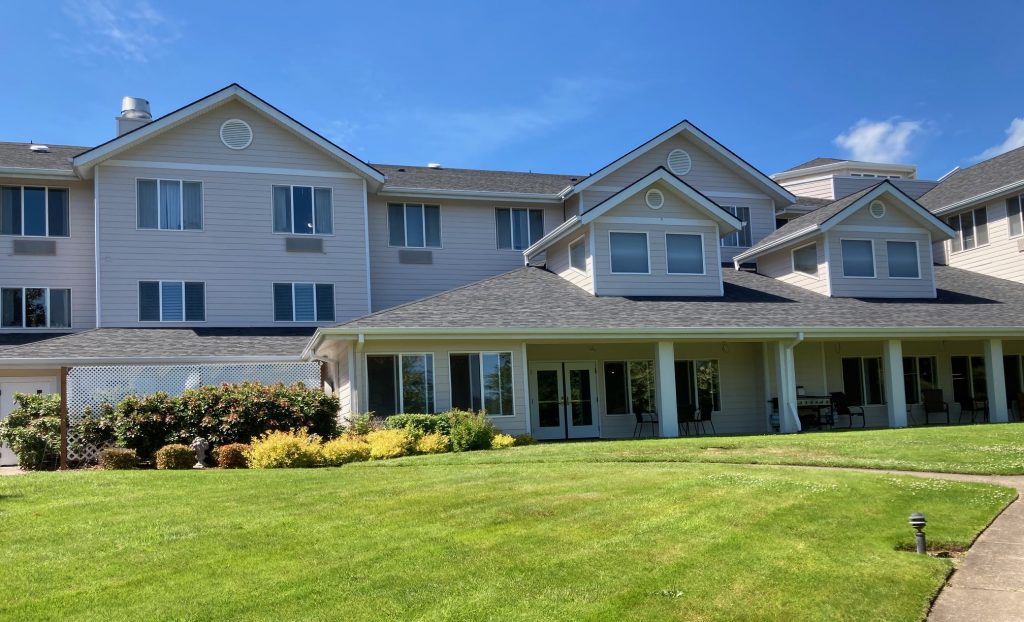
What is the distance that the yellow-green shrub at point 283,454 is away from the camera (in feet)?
51.0

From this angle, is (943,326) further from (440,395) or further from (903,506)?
(903,506)

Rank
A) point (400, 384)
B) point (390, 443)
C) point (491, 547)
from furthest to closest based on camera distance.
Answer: point (400, 384) < point (390, 443) < point (491, 547)

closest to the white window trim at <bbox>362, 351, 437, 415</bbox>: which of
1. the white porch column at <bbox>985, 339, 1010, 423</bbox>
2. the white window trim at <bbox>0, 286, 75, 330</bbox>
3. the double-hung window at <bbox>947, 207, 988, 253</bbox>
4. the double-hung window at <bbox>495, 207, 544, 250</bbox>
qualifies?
the double-hung window at <bbox>495, 207, 544, 250</bbox>

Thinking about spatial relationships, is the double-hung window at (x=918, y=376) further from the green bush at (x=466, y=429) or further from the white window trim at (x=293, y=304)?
the white window trim at (x=293, y=304)

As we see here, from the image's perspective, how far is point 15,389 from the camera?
70.8 feet

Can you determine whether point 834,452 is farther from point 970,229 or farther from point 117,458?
point 970,229

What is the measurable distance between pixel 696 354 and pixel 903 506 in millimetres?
15026

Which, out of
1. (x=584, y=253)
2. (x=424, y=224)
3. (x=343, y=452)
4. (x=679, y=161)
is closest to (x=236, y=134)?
(x=424, y=224)

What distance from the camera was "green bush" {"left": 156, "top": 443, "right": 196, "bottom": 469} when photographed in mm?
15867

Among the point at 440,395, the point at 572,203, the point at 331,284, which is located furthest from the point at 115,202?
the point at 572,203

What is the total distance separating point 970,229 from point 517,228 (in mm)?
15141

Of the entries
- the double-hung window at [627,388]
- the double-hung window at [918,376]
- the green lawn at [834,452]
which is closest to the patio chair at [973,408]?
the double-hung window at [918,376]

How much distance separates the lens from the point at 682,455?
15.0m

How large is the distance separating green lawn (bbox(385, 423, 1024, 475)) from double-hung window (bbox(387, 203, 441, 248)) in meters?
12.0
